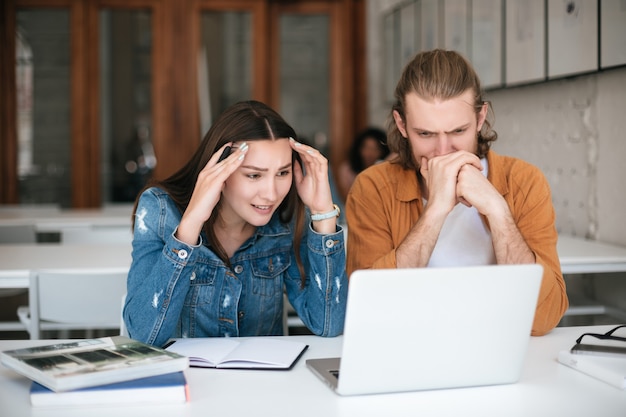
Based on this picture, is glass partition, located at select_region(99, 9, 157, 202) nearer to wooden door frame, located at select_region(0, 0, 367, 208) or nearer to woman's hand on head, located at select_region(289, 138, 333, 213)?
wooden door frame, located at select_region(0, 0, 367, 208)

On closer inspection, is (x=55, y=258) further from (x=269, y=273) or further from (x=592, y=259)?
(x=592, y=259)

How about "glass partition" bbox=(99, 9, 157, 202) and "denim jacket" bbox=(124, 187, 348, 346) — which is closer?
"denim jacket" bbox=(124, 187, 348, 346)

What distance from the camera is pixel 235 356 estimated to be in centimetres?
149

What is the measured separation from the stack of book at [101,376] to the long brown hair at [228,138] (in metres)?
0.58

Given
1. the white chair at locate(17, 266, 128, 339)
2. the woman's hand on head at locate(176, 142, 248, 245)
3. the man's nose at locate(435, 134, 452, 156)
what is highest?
the man's nose at locate(435, 134, 452, 156)

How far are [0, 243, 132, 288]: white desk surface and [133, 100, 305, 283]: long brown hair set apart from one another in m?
0.96

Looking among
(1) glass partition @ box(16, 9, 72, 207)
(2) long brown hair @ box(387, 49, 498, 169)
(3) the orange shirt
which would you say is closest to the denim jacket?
(3) the orange shirt

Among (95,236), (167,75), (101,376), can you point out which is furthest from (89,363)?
(167,75)

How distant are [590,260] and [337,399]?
5.42 feet

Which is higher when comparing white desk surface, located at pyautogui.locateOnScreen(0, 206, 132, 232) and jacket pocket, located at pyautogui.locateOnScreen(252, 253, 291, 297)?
jacket pocket, located at pyautogui.locateOnScreen(252, 253, 291, 297)

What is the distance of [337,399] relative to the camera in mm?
1268

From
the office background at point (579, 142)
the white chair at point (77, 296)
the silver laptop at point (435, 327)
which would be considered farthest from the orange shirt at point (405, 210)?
the office background at point (579, 142)

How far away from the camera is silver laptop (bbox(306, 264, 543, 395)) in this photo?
1201 mm

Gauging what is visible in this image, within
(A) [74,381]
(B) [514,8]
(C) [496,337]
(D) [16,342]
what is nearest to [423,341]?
(C) [496,337]
